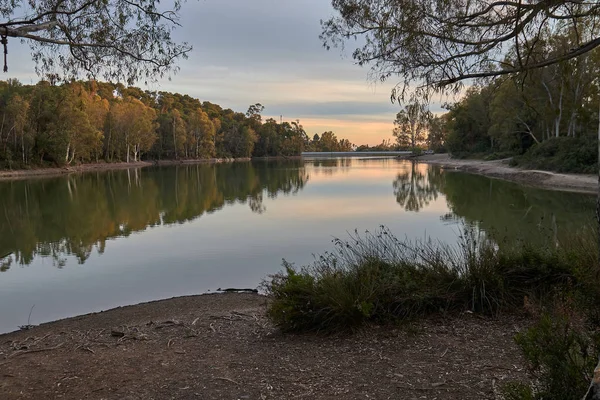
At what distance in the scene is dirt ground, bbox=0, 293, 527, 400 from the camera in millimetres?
2850

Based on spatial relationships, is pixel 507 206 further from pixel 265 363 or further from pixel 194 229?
pixel 265 363

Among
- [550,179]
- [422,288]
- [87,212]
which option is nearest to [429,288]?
[422,288]

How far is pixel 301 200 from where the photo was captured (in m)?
20.4

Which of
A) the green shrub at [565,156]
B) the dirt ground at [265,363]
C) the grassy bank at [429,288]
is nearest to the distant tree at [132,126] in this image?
the green shrub at [565,156]

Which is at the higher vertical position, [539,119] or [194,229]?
[539,119]

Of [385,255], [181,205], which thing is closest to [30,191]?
[181,205]

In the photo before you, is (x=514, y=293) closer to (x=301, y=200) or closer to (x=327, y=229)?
(x=327, y=229)

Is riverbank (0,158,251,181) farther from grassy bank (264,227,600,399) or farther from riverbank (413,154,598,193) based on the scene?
grassy bank (264,227,600,399)

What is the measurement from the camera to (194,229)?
1356cm

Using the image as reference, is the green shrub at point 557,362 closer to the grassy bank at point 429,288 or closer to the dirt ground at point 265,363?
the dirt ground at point 265,363

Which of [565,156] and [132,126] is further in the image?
[132,126]

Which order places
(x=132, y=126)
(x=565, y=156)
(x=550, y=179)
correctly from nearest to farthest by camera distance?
1. (x=550, y=179)
2. (x=565, y=156)
3. (x=132, y=126)

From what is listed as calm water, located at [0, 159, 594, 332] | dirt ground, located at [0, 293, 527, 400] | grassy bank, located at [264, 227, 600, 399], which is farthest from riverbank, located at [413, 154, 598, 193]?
A: dirt ground, located at [0, 293, 527, 400]

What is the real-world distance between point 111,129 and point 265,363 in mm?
53939
